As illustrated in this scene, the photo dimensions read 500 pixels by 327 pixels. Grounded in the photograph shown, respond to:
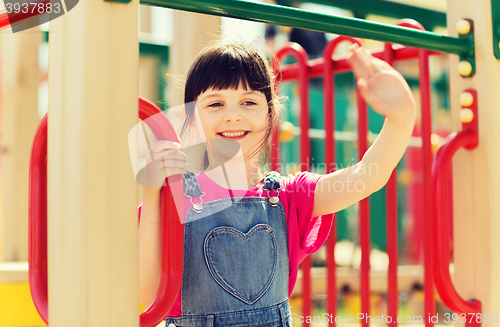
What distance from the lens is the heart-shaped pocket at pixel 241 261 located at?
1.05 m

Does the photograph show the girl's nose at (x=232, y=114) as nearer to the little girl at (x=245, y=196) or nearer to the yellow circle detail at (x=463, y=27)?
the little girl at (x=245, y=196)

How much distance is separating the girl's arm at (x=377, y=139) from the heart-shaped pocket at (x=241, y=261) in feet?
0.62

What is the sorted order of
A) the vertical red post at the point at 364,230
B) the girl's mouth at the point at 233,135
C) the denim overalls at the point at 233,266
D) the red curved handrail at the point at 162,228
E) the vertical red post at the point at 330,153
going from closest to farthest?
1. the red curved handrail at the point at 162,228
2. the denim overalls at the point at 233,266
3. the girl's mouth at the point at 233,135
4. the vertical red post at the point at 364,230
5. the vertical red post at the point at 330,153

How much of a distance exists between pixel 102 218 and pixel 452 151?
91cm

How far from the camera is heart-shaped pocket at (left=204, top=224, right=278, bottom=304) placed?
1.05 meters

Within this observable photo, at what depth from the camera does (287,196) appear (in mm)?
1210

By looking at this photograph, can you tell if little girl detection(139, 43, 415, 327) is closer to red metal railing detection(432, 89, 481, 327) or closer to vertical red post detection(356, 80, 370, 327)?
red metal railing detection(432, 89, 481, 327)

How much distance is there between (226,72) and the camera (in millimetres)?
1155

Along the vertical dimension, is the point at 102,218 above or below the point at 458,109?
below

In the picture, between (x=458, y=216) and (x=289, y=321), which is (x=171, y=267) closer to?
(x=289, y=321)

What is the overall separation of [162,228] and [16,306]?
4.31 feet

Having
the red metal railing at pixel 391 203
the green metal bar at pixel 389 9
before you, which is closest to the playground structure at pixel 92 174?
the red metal railing at pixel 391 203

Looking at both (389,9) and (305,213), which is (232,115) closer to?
(305,213)

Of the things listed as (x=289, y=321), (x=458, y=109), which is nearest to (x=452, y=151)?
(x=458, y=109)
